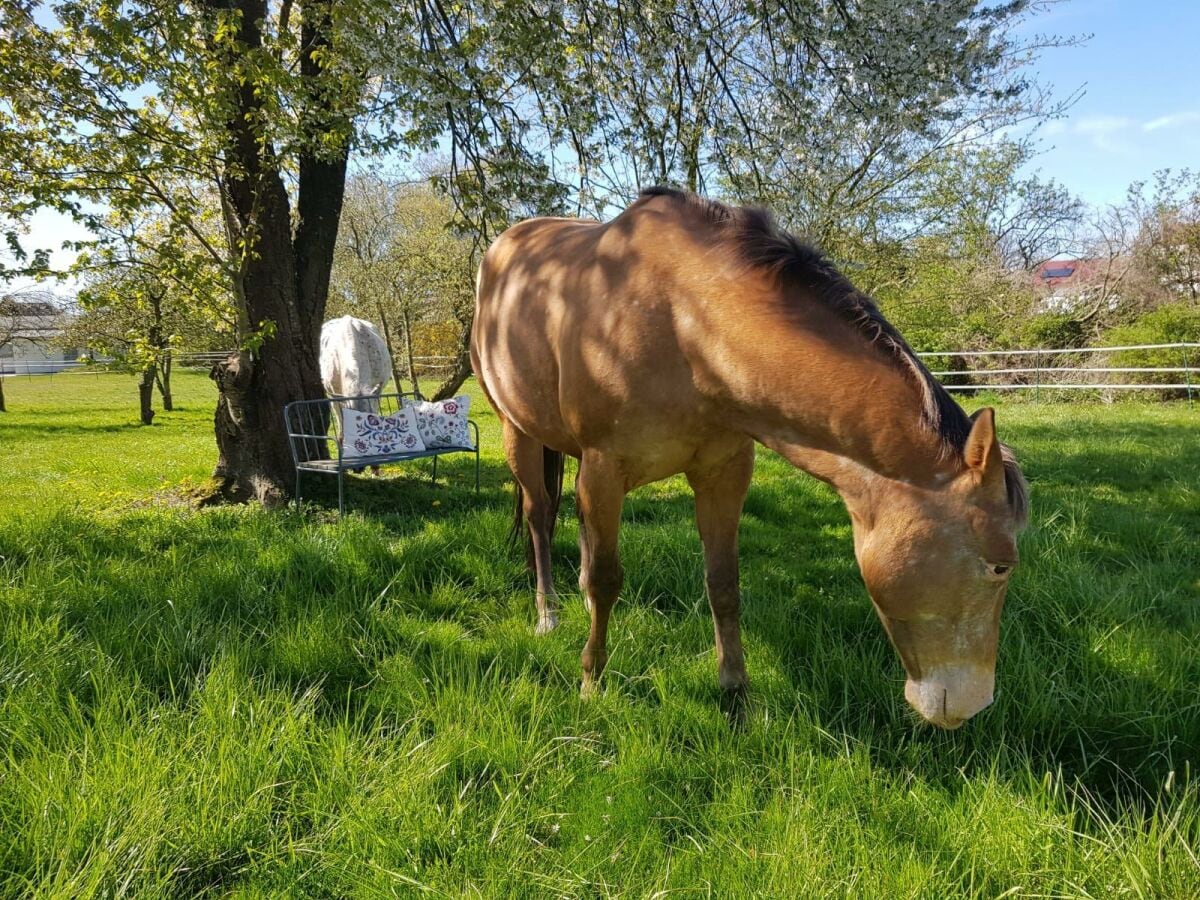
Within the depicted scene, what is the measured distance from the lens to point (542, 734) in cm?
219

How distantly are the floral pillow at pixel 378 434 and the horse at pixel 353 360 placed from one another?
2138 mm

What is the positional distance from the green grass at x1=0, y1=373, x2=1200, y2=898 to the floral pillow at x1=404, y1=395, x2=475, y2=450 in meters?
2.24

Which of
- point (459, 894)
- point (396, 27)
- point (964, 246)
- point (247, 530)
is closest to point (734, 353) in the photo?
point (459, 894)

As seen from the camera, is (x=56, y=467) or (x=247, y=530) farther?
(x=56, y=467)

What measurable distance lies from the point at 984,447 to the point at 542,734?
1623mm

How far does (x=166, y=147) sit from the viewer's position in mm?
4469

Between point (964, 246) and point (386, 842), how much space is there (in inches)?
742

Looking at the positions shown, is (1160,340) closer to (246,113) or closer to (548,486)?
(548,486)

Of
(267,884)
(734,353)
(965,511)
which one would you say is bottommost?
(267,884)

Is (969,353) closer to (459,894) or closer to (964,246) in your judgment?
(964,246)

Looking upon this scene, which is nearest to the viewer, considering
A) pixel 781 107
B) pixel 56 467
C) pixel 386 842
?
pixel 386 842

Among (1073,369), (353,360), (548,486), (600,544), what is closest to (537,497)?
(548,486)

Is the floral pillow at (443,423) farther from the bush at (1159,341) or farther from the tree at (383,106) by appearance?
the bush at (1159,341)

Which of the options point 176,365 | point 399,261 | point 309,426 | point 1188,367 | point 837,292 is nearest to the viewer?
point 837,292
